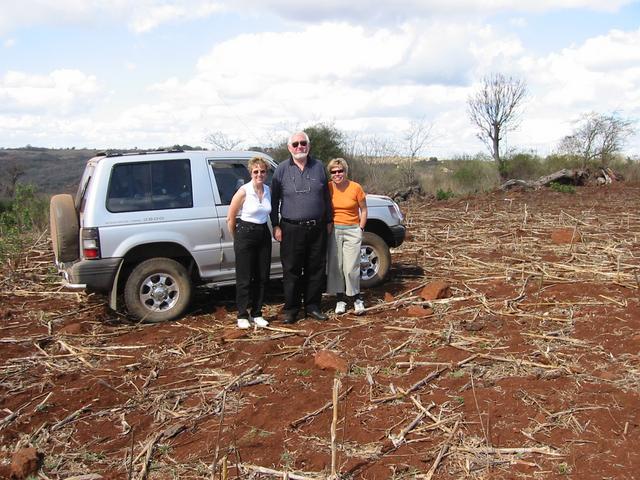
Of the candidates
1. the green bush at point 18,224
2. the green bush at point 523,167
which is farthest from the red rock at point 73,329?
the green bush at point 523,167

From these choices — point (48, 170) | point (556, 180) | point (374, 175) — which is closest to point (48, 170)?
point (48, 170)

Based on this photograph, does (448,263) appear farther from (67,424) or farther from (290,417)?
(67,424)

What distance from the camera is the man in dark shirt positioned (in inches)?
280

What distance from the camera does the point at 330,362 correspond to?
19.2 ft

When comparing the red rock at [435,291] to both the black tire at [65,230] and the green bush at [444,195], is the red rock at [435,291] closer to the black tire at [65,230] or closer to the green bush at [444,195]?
the black tire at [65,230]

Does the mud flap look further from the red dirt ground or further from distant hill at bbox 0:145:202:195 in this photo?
distant hill at bbox 0:145:202:195

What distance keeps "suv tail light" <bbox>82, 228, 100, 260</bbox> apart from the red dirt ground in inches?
34.1

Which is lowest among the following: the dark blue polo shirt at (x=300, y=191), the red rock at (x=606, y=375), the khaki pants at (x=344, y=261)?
the red rock at (x=606, y=375)

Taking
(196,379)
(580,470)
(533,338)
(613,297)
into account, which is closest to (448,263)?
(613,297)

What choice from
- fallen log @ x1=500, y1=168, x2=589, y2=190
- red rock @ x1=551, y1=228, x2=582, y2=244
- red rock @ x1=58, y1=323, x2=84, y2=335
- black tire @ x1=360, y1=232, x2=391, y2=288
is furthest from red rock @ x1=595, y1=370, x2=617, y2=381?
fallen log @ x1=500, y1=168, x2=589, y2=190

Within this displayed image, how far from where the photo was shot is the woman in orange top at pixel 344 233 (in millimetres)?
7461

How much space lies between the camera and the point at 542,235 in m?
12.9

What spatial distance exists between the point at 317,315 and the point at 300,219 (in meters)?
1.11

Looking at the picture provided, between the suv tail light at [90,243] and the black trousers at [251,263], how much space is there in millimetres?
1453
